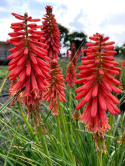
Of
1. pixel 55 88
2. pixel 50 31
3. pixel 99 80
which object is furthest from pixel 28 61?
pixel 50 31

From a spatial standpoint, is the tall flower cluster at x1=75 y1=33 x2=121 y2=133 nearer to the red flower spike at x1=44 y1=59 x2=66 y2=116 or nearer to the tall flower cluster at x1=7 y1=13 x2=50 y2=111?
the tall flower cluster at x1=7 y1=13 x2=50 y2=111

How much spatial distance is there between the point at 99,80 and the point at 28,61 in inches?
24.8

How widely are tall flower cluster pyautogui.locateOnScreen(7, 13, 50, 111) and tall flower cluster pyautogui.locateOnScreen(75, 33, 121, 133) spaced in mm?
331

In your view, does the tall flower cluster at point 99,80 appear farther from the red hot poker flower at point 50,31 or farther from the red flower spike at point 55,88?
the red hot poker flower at point 50,31

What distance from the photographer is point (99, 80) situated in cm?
156

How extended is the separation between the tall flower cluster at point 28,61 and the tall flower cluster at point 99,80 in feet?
1.09

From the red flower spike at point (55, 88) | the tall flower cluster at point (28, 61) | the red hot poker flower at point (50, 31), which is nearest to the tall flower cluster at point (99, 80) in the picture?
the tall flower cluster at point (28, 61)

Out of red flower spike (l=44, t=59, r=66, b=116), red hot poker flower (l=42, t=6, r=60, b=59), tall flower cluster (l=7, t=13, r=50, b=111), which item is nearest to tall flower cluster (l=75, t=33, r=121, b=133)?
tall flower cluster (l=7, t=13, r=50, b=111)

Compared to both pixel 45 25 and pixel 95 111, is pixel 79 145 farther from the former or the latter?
pixel 45 25

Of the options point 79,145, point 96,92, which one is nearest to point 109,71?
point 96,92

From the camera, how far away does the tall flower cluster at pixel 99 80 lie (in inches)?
57.5

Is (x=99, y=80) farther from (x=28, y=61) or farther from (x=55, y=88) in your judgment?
(x=55, y=88)

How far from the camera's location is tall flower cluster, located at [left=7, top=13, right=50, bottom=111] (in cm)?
151

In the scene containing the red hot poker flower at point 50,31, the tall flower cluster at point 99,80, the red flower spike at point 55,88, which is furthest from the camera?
the red hot poker flower at point 50,31
